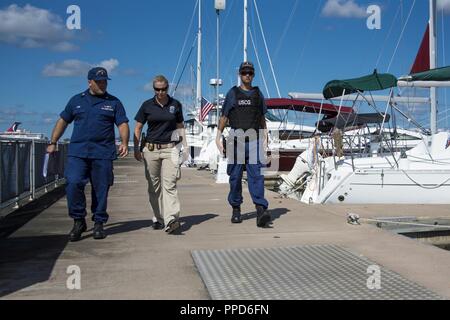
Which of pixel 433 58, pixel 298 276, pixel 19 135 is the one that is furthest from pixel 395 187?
pixel 19 135

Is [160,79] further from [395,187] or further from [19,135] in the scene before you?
[19,135]

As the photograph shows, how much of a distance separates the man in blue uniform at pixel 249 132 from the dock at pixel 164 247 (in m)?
0.46

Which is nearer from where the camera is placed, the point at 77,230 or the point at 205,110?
the point at 77,230

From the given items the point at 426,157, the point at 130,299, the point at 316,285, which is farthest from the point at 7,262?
the point at 426,157

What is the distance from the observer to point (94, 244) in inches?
225

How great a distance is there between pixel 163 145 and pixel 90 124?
3.01 ft

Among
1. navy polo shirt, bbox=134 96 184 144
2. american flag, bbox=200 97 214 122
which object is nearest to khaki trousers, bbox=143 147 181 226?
navy polo shirt, bbox=134 96 184 144

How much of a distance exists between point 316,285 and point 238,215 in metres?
3.02

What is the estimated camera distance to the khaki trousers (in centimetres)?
626

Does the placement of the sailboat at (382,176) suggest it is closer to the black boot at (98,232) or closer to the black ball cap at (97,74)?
the black boot at (98,232)

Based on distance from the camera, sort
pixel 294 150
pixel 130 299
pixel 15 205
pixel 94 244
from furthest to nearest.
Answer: pixel 294 150 < pixel 15 205 < pixel 94 244 < pixel 130 299

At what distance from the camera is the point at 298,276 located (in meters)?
4.38

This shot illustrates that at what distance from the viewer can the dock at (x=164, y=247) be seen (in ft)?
13.4
